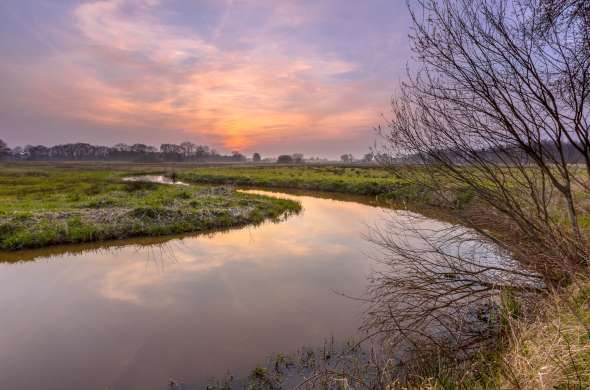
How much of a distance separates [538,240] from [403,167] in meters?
2.25

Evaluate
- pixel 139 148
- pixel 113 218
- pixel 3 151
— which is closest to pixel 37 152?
pixel 3 151

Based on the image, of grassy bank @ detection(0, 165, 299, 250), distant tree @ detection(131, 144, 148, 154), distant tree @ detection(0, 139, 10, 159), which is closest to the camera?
grassy bank @ detection(0, 165, 299, 250)

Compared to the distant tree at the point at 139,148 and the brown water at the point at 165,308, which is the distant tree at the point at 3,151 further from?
the brown water at the point at 165,308

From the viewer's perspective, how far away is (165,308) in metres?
7.15

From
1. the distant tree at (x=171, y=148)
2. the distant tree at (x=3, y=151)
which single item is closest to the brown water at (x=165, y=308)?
the distant tree at (x=3, y=151)

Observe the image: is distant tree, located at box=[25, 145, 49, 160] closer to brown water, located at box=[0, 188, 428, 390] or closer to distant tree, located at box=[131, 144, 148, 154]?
distant tree, located at box=[131, 144, 148, 154]

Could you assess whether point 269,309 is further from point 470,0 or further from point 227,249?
point 470,0

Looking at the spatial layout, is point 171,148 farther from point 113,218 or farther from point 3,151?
point 113,218

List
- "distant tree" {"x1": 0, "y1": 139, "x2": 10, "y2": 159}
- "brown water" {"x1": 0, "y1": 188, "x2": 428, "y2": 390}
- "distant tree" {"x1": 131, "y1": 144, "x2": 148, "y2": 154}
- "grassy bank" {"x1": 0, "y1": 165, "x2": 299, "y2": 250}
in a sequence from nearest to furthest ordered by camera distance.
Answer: "brown water" {"x1": 0, "y1": 188, "x2": 428, "y2": 390}
"grassy bank" {"x1": 0, "y1": 165, "x2": 299, "y2": 250}
"distant tree" {"x1": 0, "y1": 139, "x2": 10, "y2": 159}
"distant tree" {"x1": 131, "y1": 144, "x2": 148, "y2": 154}

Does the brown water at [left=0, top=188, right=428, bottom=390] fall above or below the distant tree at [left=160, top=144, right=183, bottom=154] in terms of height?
below

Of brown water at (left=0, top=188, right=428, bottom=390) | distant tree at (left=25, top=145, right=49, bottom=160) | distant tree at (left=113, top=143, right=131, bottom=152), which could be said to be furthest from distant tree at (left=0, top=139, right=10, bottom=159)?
brown water at (left=0, top=188, right=428, bottom=390)

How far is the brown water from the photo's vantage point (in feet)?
16.9

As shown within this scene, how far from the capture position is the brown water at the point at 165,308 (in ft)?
16.9

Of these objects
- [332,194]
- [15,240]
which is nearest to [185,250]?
[15,240]
